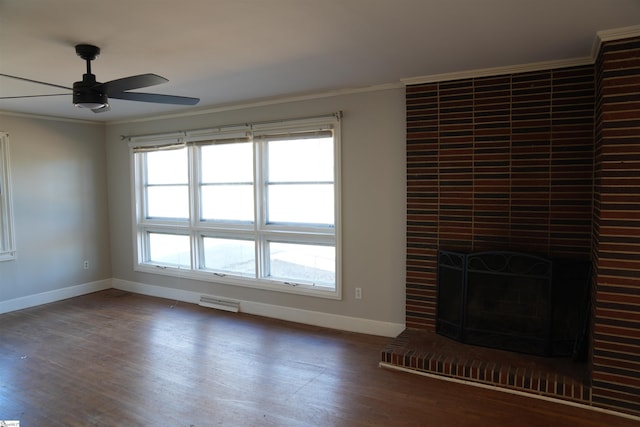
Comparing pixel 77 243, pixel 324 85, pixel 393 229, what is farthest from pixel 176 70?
pixel 77 243

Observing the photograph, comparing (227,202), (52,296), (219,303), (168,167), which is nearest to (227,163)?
(227,202)

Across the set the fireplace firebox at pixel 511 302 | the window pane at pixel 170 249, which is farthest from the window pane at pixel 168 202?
the fireplace firebox at pixel 511 302

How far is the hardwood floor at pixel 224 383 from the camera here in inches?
100

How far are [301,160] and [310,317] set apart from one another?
65.9 inches

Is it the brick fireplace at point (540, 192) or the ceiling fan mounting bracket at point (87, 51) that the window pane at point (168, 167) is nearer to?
the ceiling fan mounting bracket at point (87, 51)

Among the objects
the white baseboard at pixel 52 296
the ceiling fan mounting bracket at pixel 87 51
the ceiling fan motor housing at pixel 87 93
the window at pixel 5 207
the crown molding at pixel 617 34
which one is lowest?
the white baseboard at pixel 52 296

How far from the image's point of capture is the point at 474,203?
A: 134 inches

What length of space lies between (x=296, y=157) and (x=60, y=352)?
287cm

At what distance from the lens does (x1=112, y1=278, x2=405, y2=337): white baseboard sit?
12.8 feet

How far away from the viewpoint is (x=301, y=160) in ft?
14.2

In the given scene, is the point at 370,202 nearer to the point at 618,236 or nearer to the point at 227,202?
the point at 227,202

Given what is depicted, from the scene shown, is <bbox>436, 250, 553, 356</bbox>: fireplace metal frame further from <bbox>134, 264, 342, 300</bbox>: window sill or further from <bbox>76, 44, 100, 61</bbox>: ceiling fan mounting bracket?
<bbox>76, 44, 100, 61</bbox>: ceiling fan mounting bracket

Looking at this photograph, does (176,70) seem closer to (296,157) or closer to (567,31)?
(296,157)

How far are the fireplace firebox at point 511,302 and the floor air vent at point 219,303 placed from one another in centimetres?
237
